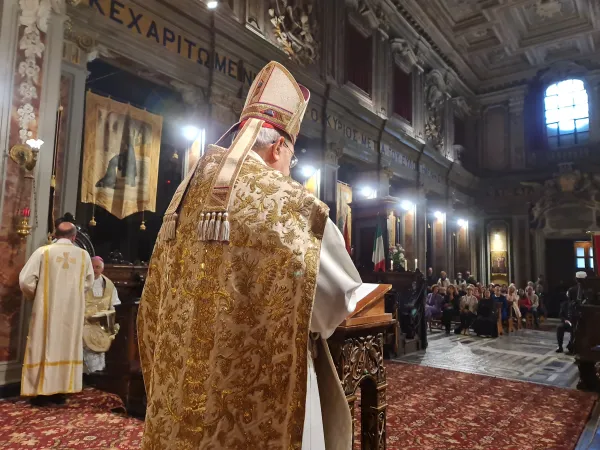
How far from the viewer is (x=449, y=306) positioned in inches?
448

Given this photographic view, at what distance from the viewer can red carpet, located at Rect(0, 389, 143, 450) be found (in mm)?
3330

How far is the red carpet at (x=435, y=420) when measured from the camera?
11.6 ft

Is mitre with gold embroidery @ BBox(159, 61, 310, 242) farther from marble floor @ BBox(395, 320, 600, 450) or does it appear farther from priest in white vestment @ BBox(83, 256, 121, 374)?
marble floor @ BBox(395, 320, 600, 450)

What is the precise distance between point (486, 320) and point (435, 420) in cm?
707

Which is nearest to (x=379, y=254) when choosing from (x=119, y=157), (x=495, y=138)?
(x=119, y=157)

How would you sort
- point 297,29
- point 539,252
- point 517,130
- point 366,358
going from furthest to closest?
point 517,130, point 539,252, point 297,29, point 366,358

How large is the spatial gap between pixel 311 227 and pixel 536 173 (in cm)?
2069

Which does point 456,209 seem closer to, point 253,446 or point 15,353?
point 15,353

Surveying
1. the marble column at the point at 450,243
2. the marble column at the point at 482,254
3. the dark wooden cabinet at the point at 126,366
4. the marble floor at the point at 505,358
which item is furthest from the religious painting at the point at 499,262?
the dark wooden cabinet at the point at 126,366

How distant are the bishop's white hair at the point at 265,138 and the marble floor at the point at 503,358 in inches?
235

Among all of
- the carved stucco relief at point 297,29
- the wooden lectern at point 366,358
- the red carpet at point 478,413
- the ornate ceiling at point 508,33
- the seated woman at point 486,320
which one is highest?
the ornate ceiling at point 508,33

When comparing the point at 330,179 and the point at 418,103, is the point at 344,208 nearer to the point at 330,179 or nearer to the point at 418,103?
the point at 330,179

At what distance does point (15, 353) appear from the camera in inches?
188

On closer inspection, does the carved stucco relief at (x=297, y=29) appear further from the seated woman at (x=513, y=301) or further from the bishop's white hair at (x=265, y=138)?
the bishop's white hair at (x=265, y=138)
